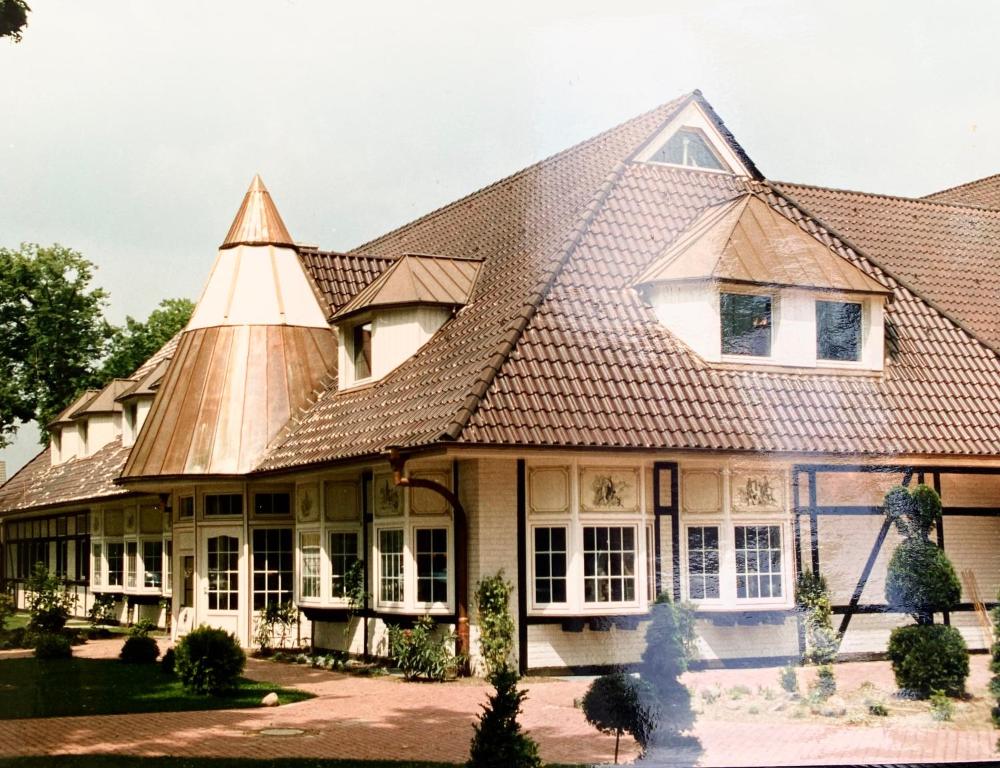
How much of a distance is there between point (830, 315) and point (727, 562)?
12.4ft

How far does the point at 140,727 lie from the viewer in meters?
12.3

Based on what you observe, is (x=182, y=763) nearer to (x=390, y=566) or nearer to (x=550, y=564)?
(x=550, y=564)

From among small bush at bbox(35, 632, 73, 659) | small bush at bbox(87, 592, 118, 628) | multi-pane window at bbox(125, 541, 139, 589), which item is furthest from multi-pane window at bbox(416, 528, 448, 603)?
small bush at bbox(87, 592, 118, 628)

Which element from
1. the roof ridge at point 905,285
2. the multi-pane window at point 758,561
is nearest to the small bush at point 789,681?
the multi-pane window at point 758,561

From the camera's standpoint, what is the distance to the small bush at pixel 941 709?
486 inches

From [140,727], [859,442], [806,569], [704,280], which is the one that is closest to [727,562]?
[806,569]

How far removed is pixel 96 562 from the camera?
30.1 metres

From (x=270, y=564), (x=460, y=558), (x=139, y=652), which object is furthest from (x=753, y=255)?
(x=139, y=652)

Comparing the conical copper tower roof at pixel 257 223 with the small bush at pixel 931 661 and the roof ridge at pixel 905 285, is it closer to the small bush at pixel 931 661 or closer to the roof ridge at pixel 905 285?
the roof ridge at pixel 905 285

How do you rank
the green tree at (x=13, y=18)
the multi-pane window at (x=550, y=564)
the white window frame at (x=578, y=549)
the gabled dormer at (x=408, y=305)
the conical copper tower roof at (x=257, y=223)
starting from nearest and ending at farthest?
the green tree at (x=13, y=18)
the white window frame at (x=578, y=549)
the multi-pane window at (x=550, y=564)
the gabled dormer at (x=408, y=305)
the conical copper tower roof at (x=257, y=223)

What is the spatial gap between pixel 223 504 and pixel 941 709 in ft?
41.0

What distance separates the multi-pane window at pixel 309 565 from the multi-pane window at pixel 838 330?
7945mm

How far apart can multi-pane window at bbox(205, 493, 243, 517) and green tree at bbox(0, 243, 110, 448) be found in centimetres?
364

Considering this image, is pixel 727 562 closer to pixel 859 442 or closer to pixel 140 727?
pixel 859 442
